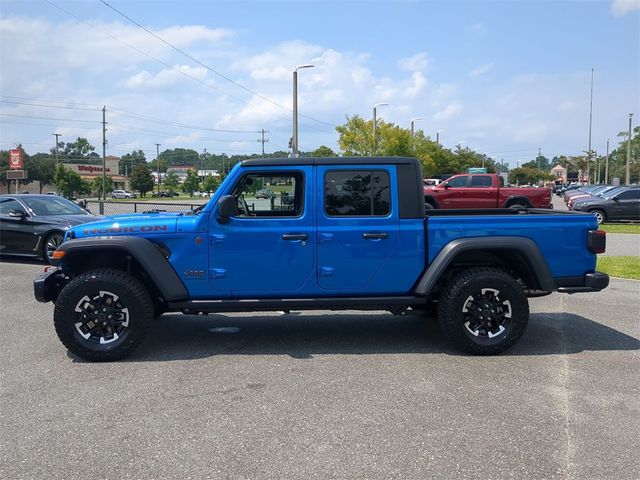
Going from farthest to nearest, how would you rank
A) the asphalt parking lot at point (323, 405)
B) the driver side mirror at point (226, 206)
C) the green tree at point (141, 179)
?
the green tree at point (141, 179) → the driver side mirror at point (226, 206) → the asphalt parking lot at point (323, 405)

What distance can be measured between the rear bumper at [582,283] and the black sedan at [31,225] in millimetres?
9114

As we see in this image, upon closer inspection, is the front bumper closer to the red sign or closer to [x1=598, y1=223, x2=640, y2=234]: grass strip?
[x1=598, y1=223, x2=640, y2=234]: grass strip

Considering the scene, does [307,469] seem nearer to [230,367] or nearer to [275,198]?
[230,367]

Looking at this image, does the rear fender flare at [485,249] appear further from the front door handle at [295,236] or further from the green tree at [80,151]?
the green tree at [80,151]

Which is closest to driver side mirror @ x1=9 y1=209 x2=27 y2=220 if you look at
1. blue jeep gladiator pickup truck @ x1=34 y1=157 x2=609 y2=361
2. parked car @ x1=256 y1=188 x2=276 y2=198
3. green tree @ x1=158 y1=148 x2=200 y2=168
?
blue jeep gladiator pickup truck @ x1=34 y1=157 x2=609 y2=361

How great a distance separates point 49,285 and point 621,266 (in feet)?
32.7

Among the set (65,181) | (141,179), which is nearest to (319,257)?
(65,181)

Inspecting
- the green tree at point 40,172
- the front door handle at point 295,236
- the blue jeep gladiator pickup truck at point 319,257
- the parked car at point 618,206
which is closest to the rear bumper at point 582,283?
the blue jeep gladiator pickup truck at point 319,257

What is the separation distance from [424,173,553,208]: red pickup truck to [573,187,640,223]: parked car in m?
2.53

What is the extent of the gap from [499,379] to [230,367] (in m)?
2.43

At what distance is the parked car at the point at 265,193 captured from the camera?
5.68 metres

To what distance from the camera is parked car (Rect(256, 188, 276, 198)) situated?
5.68m

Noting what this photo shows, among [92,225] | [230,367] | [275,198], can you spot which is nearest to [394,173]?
[275,198]

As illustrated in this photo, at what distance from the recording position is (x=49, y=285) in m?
5.66
